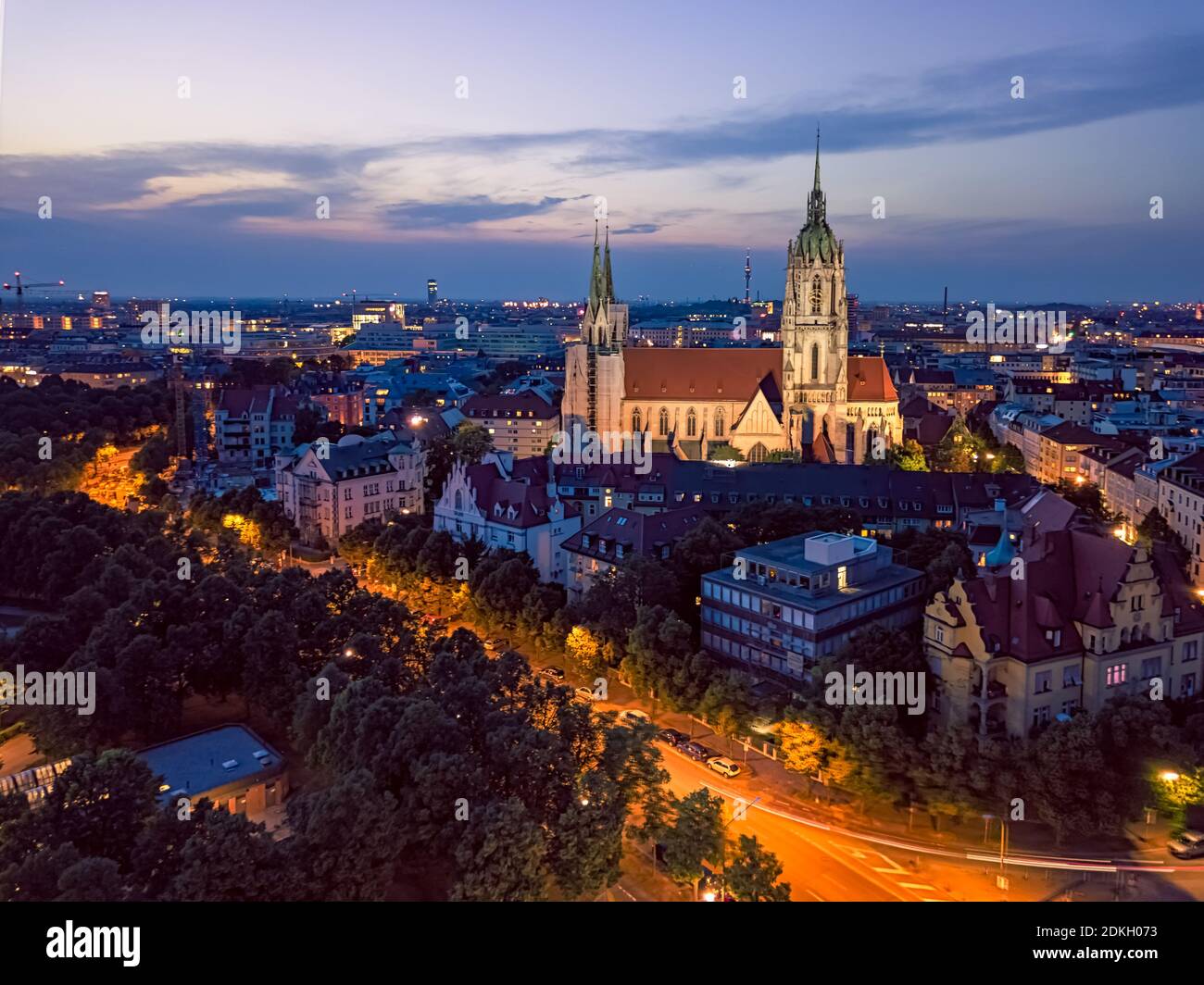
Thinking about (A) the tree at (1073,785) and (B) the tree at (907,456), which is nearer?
(A) the tree at (1073,785)

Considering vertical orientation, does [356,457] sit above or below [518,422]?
below

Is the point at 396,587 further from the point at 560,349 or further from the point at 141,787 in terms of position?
the point at 560,349

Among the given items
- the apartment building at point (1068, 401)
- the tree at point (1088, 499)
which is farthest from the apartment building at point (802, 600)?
the apartment building at point (1068, 401)

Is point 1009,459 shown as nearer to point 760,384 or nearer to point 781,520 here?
point 760,384

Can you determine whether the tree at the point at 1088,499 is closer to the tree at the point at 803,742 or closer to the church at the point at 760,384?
the church at the point at 760,384

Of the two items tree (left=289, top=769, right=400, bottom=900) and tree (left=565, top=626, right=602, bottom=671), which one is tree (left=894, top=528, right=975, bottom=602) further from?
tree (left=289, top=769, right=400, bottom=900)

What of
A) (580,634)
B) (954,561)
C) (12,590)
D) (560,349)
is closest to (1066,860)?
(954,561)

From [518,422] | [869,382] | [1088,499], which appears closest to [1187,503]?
[1088,499]

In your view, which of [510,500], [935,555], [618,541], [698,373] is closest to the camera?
[935,555]
